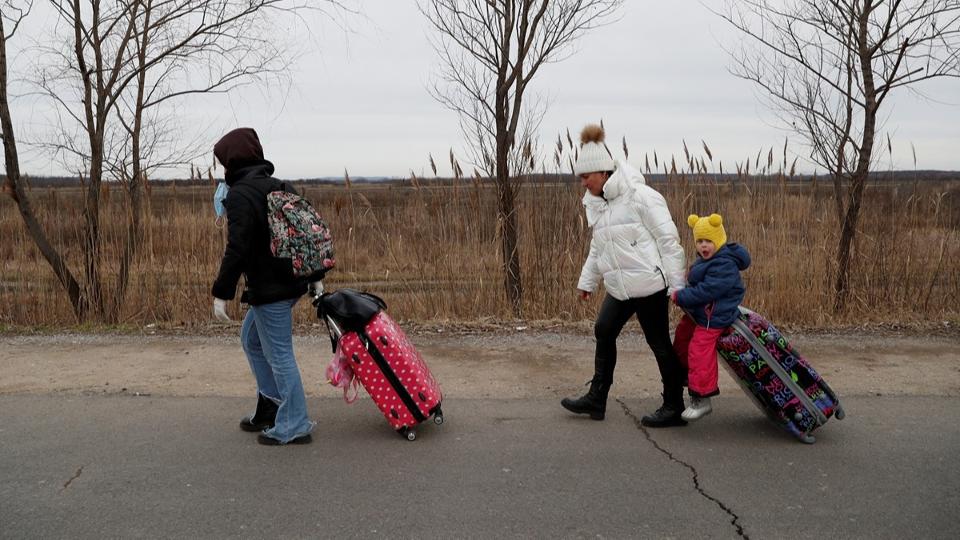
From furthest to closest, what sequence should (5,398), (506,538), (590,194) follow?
(5,398)
(590,194)
(506,538)

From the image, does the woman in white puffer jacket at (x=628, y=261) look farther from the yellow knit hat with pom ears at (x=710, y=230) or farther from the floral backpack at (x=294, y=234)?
the floral backpack at (x=294, y=234)

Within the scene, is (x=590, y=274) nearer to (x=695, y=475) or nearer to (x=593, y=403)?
(x=593, y=403)

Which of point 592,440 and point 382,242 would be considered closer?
point 592,440

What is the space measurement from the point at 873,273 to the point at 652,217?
437 centimetres

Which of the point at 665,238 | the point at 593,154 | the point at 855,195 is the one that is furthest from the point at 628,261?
the point at 855,195

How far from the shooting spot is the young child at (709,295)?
177 inches

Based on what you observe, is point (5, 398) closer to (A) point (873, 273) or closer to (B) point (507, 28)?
(B) point (507, 28)

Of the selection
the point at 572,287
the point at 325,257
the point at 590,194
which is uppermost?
the point at 590,194

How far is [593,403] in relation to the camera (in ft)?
16.2

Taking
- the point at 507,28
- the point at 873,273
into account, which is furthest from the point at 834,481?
the point at 507,28

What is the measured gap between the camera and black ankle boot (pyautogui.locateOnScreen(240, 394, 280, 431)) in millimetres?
4852

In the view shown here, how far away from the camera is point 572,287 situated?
8086 millimetres

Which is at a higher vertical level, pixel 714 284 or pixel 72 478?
pixel 714 284

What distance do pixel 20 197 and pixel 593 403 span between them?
19.2ft
